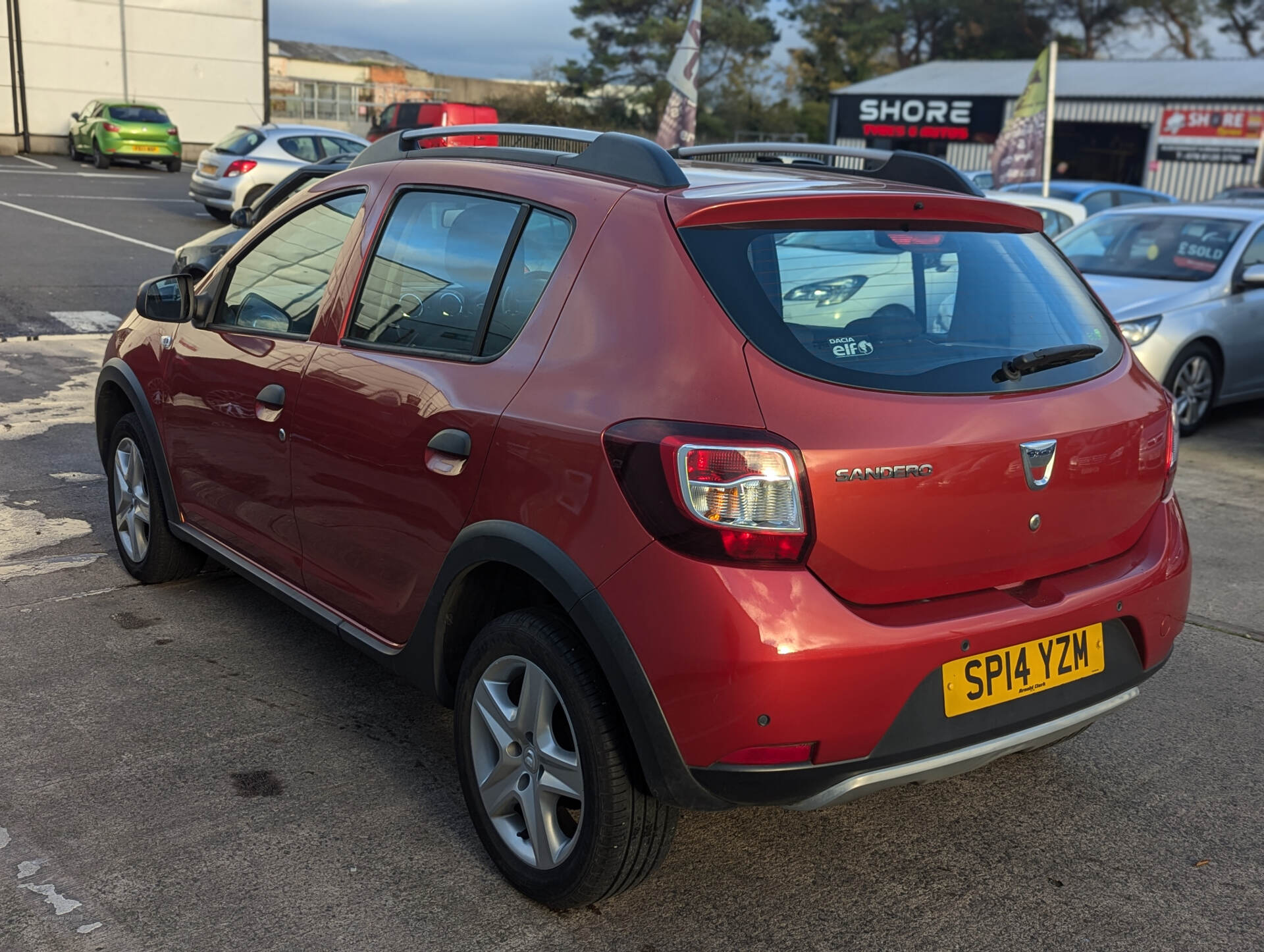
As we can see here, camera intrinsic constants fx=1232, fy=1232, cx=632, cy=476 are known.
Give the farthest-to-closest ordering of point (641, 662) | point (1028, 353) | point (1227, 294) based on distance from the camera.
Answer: point (1227, 294) < point (1028, 353) < point (641, 662)

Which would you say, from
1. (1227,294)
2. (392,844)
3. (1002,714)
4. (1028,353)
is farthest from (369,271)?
(1227,294)

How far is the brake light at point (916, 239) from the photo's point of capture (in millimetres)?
2906

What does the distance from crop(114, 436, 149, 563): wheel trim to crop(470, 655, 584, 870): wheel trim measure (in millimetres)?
2259

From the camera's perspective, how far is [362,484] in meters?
3.27

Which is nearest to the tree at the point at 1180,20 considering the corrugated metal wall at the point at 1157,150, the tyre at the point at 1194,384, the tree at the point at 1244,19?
the tree at the point at 1244,19

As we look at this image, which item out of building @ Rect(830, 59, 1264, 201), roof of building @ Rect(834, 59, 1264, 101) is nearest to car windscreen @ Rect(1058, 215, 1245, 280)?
building @ Rect(830, 59, 1264, 201)

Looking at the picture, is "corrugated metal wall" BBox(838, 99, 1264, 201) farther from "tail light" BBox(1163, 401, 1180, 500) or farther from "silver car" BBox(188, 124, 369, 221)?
"tail light" BBox(1163, 401, 1180, 500)

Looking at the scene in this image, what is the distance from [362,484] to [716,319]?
3.89ft

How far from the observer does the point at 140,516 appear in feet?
15.5

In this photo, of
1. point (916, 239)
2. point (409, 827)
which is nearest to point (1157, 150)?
point (916, 239)

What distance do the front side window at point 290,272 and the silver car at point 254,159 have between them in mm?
14739

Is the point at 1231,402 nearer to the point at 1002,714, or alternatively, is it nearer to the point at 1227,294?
the point at 1227,294

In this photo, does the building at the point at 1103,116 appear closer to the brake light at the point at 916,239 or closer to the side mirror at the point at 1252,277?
the side mirror at the point at 1252,277

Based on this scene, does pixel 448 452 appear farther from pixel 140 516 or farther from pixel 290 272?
pixel 140 516
